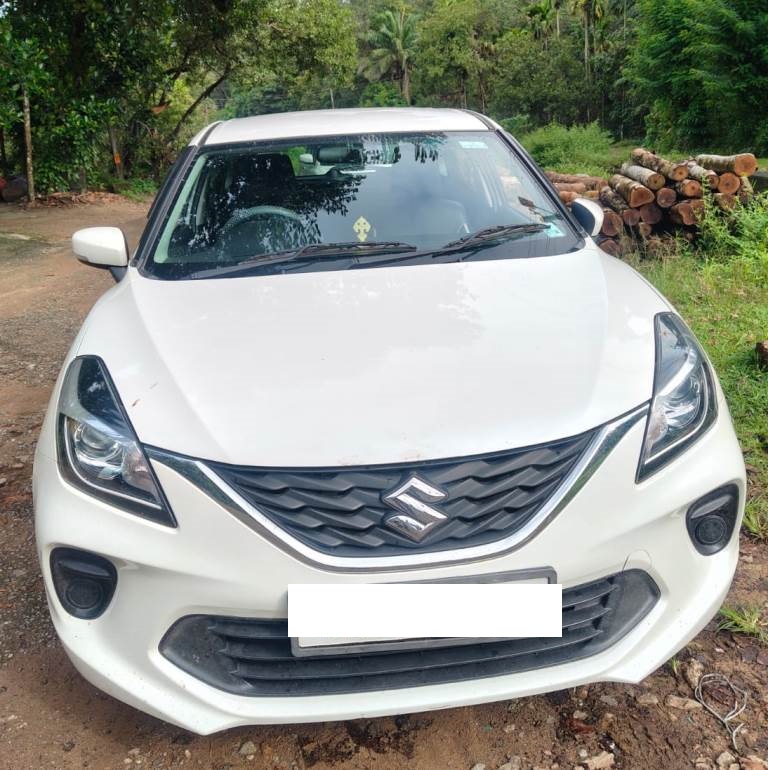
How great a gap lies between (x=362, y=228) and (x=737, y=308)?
9.58ft

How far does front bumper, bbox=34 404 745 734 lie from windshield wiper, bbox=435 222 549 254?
1062mm

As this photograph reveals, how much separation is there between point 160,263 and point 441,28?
4805 cm

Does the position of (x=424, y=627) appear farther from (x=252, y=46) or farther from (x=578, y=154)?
(x=578, y=154)

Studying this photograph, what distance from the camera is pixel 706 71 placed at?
17.7 meters

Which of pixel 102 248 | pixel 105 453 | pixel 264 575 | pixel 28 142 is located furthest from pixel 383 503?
pixel 28 142

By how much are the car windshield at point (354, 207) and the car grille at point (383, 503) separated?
102 cm

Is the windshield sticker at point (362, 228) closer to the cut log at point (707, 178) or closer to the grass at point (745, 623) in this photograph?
the grass at point (745, 623)

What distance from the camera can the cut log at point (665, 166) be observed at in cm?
631

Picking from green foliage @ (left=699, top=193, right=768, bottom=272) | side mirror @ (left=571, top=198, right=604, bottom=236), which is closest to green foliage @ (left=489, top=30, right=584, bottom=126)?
green foliage @ (left=699, top=193, right=768, bottom=272)

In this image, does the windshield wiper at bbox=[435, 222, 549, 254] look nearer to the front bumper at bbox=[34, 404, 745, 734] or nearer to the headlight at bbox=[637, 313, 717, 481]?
the headlight at bbox=[637, 313, 717, 481]

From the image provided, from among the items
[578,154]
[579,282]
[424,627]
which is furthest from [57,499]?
[578,154]

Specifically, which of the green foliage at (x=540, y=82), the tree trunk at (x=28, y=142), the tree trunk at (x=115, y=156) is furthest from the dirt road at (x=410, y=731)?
the green foliage at (x=540, y=82)

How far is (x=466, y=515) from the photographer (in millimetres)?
1592

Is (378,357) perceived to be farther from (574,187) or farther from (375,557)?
(574,187)
